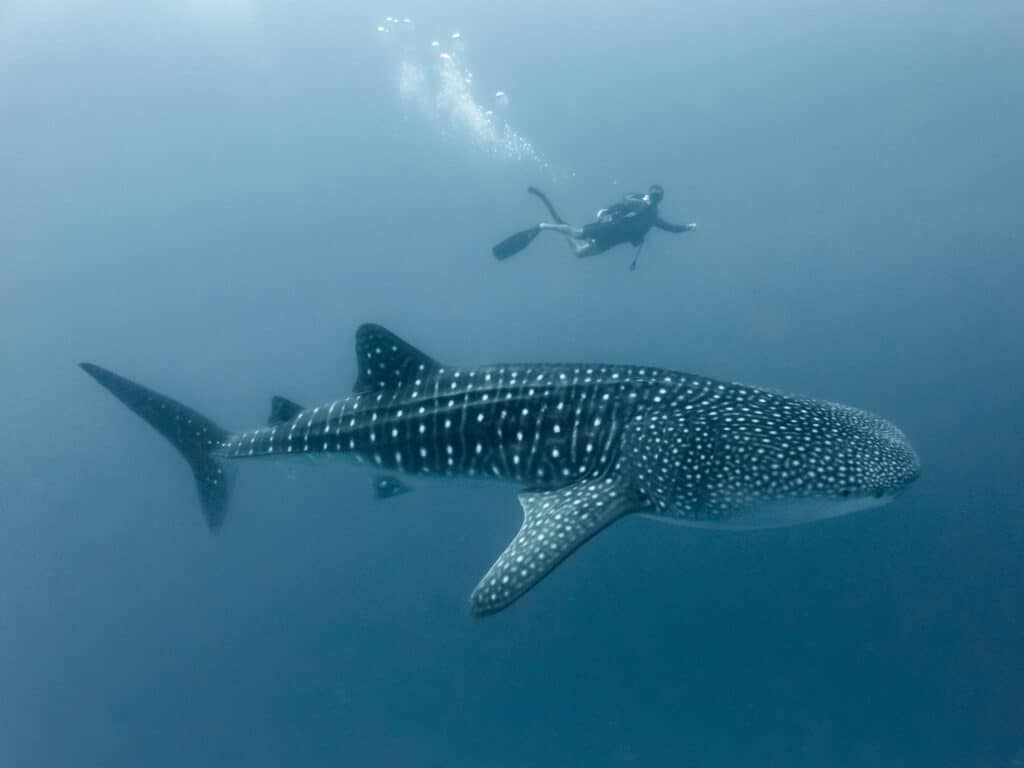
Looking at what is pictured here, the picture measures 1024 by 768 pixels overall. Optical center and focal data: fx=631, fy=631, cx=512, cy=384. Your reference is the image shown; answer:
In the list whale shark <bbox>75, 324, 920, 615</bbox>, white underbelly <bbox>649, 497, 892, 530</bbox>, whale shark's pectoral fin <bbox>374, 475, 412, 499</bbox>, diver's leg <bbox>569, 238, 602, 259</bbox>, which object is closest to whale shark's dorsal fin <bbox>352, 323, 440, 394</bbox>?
whale shark <bbox>75, 324, 920, 615</bbox>

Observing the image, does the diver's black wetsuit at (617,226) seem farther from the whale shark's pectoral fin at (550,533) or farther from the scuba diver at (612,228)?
the whale shark's pectoral fin at (550,533)

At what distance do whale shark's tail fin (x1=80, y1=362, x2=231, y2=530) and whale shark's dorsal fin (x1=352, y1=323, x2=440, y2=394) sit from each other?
234 centimetres

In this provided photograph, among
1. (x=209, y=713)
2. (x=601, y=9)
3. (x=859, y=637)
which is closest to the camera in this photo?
(x=859, y=637)

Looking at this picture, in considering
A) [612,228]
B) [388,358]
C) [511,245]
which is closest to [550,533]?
[388,358]

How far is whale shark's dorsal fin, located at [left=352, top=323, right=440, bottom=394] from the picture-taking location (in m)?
6.45

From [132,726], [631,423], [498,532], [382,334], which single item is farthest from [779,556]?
[132,726]

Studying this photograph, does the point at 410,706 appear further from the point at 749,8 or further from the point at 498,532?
the point at 749,8

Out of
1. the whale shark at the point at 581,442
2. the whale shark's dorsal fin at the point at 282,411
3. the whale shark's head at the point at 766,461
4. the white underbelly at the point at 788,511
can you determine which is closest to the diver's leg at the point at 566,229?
the whale shark's dorsal fin at the point at 282,411

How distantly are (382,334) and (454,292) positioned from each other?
134 feet

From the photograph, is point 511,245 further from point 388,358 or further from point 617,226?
point 388,358

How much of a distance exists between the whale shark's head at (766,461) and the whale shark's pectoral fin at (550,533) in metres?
0.34

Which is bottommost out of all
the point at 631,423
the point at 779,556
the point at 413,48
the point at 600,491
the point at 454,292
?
the point at 779,556

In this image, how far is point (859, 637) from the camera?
10.2m

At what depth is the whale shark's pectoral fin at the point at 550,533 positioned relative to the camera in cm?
480
